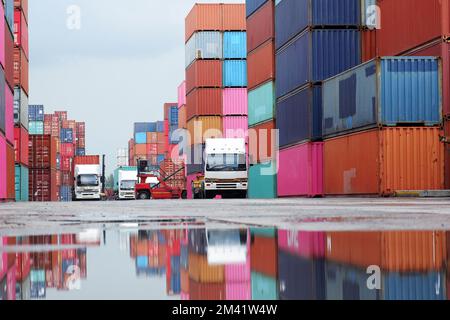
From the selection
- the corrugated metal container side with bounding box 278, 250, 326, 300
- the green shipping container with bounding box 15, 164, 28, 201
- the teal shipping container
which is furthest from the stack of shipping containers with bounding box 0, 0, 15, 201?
the teal shipping container

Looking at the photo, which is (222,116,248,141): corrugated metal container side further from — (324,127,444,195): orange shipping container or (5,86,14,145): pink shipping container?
(324,127,444,195): orange shipping container

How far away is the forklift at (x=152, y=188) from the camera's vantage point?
Answer: 4881cm

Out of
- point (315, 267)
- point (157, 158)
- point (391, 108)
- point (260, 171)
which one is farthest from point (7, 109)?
point (157, 158)

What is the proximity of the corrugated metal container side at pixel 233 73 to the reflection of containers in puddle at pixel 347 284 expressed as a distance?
50.9m

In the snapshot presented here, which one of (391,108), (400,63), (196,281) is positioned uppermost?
(400,63)

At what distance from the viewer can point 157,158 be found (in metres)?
106

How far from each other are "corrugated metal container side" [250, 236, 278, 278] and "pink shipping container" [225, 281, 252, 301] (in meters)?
0.26

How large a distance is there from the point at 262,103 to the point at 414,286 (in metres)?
38.8

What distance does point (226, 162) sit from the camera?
34.3 m

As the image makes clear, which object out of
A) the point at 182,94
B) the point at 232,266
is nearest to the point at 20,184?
the point at 182,94

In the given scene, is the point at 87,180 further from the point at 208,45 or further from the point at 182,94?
the point at 182,94

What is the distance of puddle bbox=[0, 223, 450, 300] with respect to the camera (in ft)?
7.91

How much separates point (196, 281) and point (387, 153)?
22220mm
